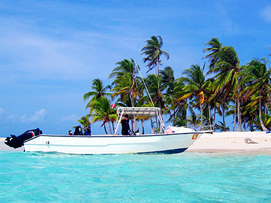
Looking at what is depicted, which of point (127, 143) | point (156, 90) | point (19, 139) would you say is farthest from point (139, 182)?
point (156, 90)

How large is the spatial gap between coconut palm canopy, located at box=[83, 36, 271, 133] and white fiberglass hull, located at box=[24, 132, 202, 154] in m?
10.1

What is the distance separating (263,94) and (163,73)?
14.7m

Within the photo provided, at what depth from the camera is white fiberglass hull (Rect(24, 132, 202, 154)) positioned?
11625 millimetres

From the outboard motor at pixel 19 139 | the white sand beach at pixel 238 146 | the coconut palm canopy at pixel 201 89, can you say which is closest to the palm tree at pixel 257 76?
the coconut palm canopy at pixel 201 89

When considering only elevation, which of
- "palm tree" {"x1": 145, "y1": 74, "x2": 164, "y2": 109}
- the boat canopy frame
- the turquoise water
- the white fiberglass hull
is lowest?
the turquoise water

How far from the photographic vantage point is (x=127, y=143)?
11.7 m

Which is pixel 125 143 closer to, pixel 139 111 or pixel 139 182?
pixel 139 111

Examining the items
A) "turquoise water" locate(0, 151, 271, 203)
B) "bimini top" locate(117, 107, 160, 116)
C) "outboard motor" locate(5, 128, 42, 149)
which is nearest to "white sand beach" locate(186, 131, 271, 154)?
"bimini top" locate(117, 107, 160, 116)

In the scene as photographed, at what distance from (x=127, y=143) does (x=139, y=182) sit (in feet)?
16.7

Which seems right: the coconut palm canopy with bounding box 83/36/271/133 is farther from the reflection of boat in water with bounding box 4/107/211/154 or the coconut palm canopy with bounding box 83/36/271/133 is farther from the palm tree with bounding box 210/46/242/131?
the reflection of boat in water with bounding box 4/107/211/154

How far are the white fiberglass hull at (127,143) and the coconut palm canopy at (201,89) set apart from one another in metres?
10.1

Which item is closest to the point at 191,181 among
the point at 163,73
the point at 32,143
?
the point at 32,143

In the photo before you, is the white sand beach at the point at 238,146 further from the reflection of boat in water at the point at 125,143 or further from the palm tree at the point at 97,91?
the palm tree at the point at 97,91

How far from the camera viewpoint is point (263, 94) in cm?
2842
